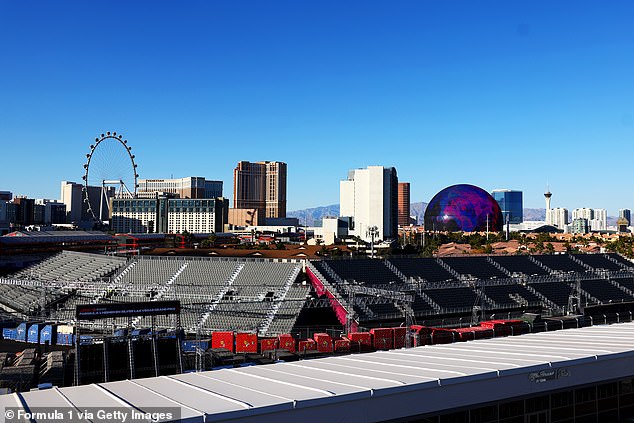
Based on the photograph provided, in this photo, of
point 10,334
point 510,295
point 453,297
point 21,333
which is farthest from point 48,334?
point 510,295

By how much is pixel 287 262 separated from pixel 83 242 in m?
62.4

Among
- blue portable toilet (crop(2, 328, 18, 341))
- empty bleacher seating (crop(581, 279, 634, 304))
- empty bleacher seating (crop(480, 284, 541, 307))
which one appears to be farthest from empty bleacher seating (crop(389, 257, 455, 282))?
blue portable toilet (crop(2, 328, 18, 341))

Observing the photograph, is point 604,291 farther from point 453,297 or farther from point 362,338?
point 362,338

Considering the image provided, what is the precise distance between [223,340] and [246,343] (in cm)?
207

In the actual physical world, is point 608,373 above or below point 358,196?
below

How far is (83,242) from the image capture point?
361 ft

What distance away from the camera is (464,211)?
563ft

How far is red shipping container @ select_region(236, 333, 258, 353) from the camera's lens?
43.0 metres

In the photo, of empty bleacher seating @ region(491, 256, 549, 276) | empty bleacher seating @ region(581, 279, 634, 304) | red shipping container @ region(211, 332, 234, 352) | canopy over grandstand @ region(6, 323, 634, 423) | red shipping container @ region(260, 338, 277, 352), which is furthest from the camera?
empty bleacher seating @ region(491, 256, 549, 276)

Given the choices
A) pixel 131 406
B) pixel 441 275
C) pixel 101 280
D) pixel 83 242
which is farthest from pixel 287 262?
pixel 83 242

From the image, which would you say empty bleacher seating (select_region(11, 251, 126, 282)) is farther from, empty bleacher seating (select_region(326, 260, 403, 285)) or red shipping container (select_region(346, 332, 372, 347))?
red shipping container (select_region(346, 332, 372, 347))

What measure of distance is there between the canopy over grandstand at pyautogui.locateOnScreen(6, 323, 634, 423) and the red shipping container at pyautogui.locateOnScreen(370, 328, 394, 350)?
1716 cm

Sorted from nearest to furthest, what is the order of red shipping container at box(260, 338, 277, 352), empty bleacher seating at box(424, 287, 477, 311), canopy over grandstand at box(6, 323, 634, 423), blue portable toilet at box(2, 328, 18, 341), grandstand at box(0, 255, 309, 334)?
canopy over grandstand at box(6, 323, 634, 423), red shipping container at box(260, 338, 277, 352), blue portable toilet at box(2, 328, 18, 341), grandstand at box(0, 255, 309, 334), empty bleacher seating at box(424, 287, 477, 311)

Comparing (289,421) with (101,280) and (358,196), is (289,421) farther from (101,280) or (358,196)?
(358,196)
